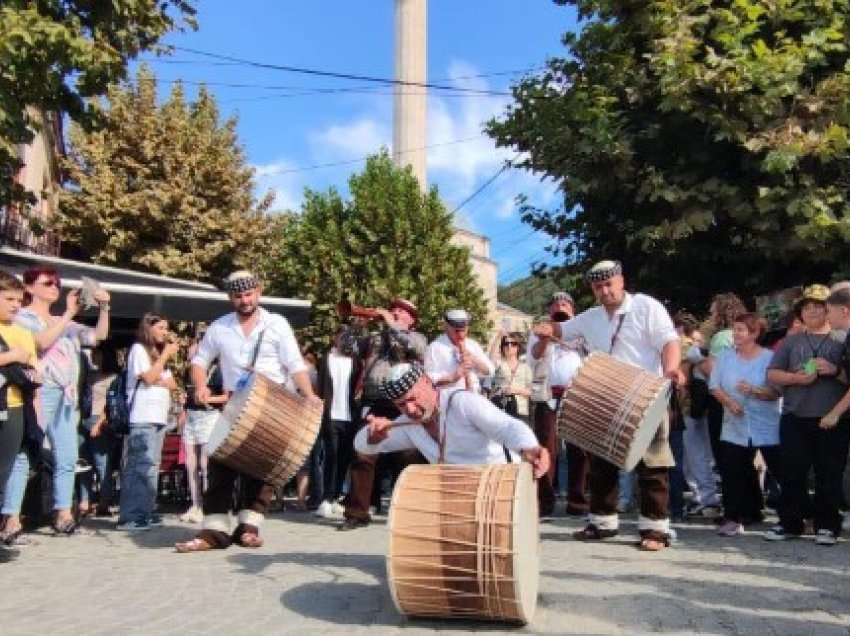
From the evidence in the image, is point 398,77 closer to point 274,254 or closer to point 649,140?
point 274,254

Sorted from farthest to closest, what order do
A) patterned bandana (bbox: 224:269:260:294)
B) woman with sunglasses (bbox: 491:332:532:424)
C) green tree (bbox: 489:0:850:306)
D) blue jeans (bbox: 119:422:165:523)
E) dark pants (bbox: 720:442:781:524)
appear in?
green tree (bbox: 489:0:850:306) → woman with sunglasses (bbox: 491:332:532:424) → blue jeans (bbox: 119:422:165:523) → dark pants (bbox: 720:442:781:524) → patterned bandana (bbox: 224:269:260:294)

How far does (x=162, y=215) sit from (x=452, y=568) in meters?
22.9

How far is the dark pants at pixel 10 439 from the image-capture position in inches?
247

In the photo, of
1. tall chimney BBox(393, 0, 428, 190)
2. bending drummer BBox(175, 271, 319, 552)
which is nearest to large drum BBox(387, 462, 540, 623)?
bending drummer BBox(175, 271, 319, 552)

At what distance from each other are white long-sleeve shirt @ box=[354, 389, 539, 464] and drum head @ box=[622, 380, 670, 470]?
3.92 feet

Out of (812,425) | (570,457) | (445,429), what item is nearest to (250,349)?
(445,429)

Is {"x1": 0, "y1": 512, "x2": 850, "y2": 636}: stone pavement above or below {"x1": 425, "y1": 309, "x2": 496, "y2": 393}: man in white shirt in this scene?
below

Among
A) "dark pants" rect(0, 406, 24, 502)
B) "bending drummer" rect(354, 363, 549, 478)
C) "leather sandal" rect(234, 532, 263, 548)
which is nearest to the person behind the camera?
"bending drummer" rect(354, 363, 549, 478)

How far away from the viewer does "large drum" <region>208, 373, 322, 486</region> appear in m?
6.50

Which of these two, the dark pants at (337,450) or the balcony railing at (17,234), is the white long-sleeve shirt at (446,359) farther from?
the balcony railing at (17,234)

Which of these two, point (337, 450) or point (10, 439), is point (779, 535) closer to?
point (337, 450)

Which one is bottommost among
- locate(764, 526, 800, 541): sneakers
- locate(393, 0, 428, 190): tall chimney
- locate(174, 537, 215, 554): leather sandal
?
locate(174, 537, 215, 554): leather sandal

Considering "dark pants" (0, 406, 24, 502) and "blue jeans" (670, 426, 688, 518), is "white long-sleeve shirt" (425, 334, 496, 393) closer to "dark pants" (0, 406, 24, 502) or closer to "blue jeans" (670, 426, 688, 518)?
"blue jeans" (670, 426, 688, 518)

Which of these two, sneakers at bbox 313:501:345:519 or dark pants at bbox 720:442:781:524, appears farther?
sneakers at bbox 313:501:345:519
